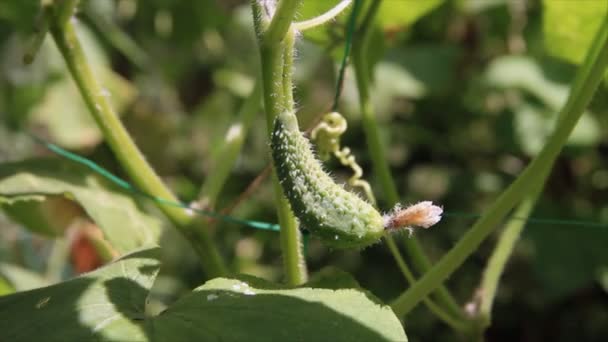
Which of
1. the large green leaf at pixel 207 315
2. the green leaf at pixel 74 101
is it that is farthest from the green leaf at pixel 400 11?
the green leaf at pixel 74 101

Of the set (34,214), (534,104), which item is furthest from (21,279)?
(534,104)

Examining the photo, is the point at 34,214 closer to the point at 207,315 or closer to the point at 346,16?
the point at 346,16

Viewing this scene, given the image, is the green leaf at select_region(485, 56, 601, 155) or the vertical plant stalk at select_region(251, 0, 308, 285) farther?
the green leaf at select_region(485, 56, 601, 155)

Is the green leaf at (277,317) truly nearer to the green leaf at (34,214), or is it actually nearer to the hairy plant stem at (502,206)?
the hairy plant stem at (502,206)

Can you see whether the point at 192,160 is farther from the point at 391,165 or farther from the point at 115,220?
the point at 115,220

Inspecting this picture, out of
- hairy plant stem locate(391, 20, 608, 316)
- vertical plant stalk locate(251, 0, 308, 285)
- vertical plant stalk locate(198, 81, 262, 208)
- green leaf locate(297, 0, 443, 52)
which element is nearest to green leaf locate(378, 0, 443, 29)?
green leaf locate(297, 0, 443, 52)

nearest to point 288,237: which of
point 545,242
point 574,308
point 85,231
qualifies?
point 85,231

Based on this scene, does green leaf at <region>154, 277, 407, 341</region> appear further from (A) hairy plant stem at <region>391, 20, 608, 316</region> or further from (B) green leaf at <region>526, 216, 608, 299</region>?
(B) green leaf at <region>526, 216, 608, 299</region>
